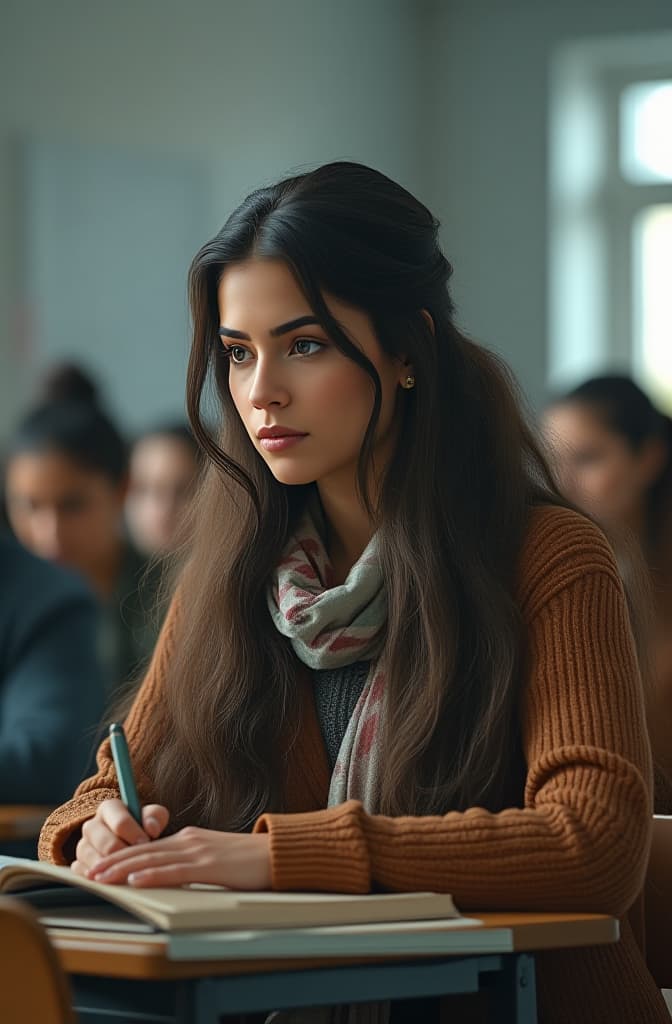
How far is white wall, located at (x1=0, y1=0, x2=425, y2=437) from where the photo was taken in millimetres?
5227

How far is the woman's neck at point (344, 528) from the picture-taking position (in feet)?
5.76

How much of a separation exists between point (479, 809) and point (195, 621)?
0.48m

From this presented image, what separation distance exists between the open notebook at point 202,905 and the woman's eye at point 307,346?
52 cm

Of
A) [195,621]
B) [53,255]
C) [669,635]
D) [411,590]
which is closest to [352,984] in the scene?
[411,590]

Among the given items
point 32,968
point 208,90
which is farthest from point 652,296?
point 32,968

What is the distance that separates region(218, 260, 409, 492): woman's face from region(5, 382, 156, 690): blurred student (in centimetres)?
222

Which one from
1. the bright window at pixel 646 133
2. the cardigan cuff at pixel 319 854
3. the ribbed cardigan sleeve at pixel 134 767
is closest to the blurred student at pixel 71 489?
the ribbed cardigan sleeve at pixel 134 767

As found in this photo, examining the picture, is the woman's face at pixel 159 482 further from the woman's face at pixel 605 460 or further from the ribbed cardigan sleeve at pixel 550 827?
the ribbed cardigan sleeve at pixel 550 827

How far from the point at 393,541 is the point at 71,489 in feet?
7.64

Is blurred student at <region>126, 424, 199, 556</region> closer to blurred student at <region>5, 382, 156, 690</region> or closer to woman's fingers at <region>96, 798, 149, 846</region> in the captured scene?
blurred student at <region>5, 382, 156, 690</region>

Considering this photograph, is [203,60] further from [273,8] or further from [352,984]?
[352,984]

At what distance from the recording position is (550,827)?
4.52 feet

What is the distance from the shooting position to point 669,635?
299 centimetres

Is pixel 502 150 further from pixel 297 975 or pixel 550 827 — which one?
pixel 297 975
